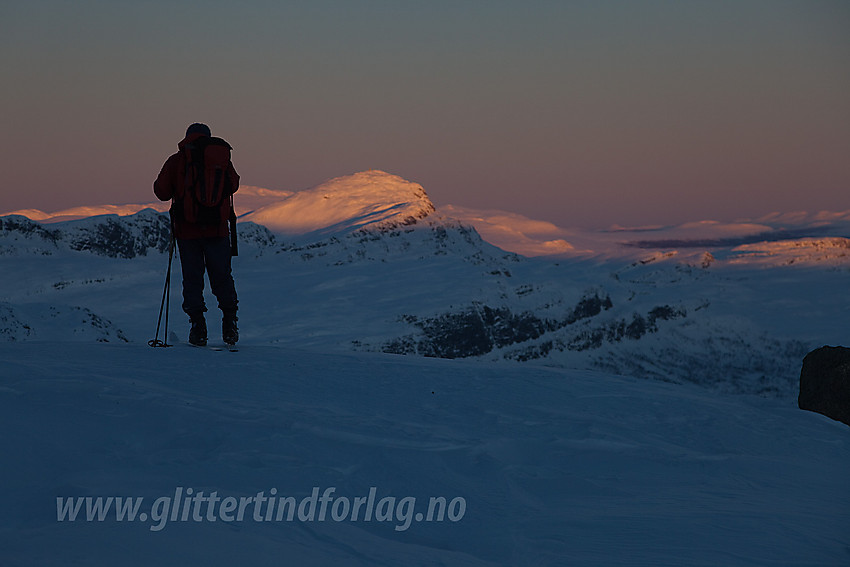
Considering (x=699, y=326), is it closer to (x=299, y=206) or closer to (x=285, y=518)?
(x=299, y=206)

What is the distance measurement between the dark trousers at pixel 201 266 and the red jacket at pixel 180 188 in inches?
5.8

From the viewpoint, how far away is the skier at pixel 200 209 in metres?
8.98

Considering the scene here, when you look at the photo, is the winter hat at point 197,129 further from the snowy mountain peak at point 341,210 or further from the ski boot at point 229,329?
the snowy mountain peak at point 341,210

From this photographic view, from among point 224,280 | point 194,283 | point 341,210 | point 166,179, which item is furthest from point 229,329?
point 341,210

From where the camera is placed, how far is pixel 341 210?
177 m

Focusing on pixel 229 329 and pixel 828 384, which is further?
pixel 828 384

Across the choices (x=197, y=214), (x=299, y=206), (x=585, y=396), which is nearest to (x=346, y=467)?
(x=585, y=396)

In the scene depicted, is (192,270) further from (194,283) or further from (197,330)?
(197,330)

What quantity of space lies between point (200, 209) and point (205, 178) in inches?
15.5

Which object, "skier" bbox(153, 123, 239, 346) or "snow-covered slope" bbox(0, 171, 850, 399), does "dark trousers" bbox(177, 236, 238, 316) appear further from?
"snow-covered slope" bbox(0, 171, 850, 399)

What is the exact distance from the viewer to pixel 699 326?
552 ft

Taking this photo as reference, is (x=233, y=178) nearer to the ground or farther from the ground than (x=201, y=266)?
farther from the ground

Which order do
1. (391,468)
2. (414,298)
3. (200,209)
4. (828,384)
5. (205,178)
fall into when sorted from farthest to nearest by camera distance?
(414,298) < (828,384) < (200,209) < (205,178) < (391,468)

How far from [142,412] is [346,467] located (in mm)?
1834
